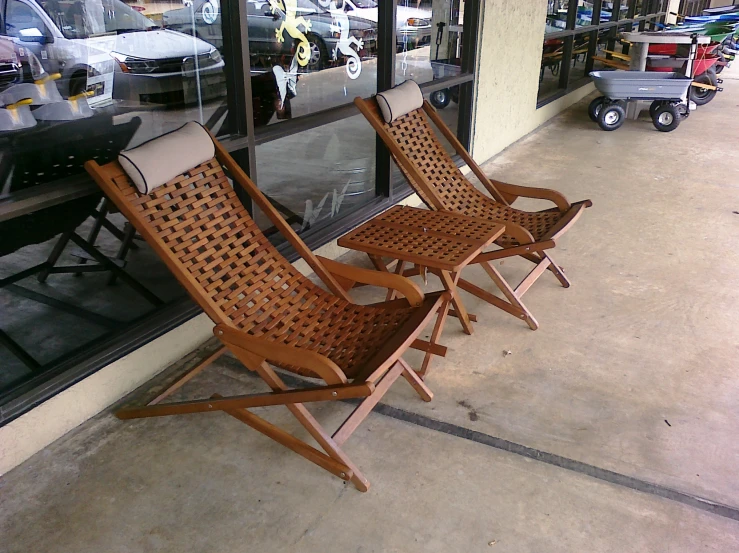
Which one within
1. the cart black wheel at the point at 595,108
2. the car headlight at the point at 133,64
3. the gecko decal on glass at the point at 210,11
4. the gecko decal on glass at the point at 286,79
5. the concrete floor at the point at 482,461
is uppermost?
the gecko decal on glass at the point at 210,11

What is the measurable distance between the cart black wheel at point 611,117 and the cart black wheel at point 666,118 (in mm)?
339

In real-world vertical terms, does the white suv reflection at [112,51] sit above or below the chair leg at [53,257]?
above

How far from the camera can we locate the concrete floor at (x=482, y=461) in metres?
1.95

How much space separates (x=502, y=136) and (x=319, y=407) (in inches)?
169

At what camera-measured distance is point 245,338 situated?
2018 millimetres

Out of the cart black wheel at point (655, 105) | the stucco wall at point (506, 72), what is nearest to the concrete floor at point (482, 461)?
the stucco wall at point (506, 72)

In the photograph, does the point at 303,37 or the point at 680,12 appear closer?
the point at 303,37

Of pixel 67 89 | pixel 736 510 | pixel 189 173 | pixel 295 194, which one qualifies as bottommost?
pixel 736 510

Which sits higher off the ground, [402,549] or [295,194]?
[295,194]

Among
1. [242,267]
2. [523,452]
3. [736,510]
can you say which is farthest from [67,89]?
[736,510]

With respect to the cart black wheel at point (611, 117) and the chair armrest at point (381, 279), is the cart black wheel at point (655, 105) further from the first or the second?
the chair armrest at point (381, 279)

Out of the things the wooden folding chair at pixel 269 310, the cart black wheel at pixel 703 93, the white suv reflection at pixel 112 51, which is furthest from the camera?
the cart black wheel at pixel 703 93

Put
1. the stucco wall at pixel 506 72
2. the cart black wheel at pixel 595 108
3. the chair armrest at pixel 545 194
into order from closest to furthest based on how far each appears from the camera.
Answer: the chair armrest at pixel 545 194, the stucco wall at pixel 506 72, the cart black wheel at pixel 595 108

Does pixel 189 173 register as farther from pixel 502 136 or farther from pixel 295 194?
pixel 502 136
